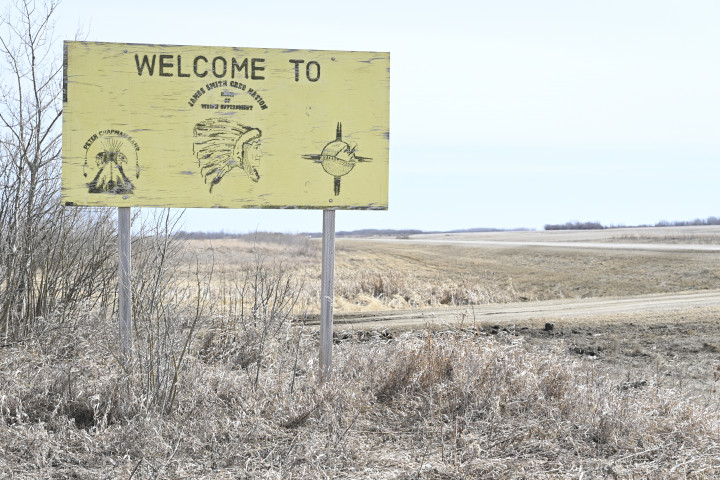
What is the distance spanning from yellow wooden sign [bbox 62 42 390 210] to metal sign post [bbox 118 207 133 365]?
0.61 feet

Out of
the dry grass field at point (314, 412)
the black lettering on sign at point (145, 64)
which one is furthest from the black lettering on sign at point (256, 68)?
the dry grass field at point (314, 412)

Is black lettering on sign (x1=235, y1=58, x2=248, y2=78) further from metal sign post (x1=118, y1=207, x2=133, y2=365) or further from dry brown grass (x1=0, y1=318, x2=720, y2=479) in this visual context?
dry brown grass (x1=0, y1=318, x2=720, y2=479)

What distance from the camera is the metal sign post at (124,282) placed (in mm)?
6223

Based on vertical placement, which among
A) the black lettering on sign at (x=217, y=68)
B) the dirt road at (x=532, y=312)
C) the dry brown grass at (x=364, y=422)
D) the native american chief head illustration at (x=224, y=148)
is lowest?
the dirt road at (x=532, y=312)

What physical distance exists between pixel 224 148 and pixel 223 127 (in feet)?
0.79

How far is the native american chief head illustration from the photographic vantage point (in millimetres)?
6555

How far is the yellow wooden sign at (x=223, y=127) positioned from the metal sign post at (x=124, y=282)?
186 mm

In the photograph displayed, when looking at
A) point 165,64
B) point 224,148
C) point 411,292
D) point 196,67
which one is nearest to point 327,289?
point 224,148

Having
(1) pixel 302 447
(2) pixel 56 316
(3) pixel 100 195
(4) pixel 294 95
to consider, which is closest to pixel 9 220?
(2) pixel 56 316

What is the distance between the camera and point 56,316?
777 cm

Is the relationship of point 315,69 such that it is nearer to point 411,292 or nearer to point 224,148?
point 224,148

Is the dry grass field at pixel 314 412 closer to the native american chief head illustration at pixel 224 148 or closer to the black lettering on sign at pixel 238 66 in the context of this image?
the native american chief head illustration at pixel 224 148

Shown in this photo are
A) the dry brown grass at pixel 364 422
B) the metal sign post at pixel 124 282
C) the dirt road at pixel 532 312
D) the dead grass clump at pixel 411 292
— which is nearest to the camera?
the dry brown grass at pixel 364 422

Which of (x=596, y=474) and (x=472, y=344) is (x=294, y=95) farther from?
(x=596, y=474)
